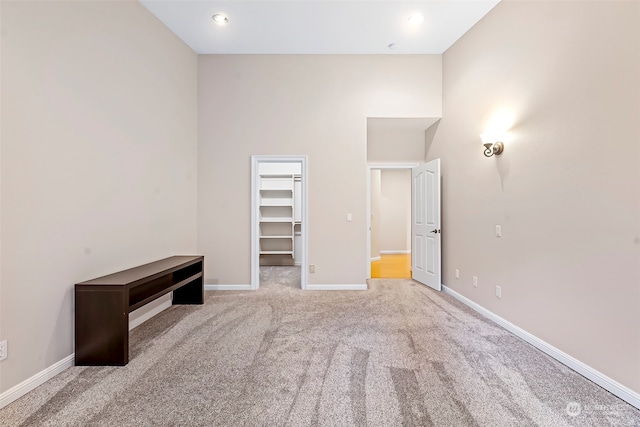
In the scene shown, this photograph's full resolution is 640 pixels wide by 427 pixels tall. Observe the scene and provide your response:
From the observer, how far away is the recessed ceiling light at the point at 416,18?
3256mm

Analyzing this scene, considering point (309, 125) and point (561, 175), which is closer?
point (561, 175)

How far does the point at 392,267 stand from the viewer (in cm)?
601

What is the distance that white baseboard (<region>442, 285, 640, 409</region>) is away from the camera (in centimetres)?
179

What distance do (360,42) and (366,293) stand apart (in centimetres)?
355

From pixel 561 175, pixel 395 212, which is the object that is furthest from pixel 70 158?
pixel 395 212

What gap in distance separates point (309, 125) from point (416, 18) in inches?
74.0

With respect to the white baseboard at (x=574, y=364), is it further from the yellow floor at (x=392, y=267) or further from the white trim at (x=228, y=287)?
the white trim at (x=228, y=287)

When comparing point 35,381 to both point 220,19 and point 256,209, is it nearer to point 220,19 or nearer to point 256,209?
point 256,209

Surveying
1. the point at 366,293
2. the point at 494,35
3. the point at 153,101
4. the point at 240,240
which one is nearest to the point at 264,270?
the point at 240,240

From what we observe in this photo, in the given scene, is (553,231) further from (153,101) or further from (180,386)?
(153,101)

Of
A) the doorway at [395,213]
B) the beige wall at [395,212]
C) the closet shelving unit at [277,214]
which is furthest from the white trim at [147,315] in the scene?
the beige wall at [395,212]

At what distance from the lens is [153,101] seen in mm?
3191
